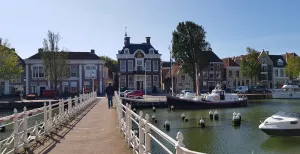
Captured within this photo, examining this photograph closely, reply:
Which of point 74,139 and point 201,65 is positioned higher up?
point 201,65

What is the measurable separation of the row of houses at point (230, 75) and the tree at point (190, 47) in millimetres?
9345

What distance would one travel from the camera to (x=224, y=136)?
2198cm

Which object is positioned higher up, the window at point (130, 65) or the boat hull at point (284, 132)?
the window at point (130, 65)

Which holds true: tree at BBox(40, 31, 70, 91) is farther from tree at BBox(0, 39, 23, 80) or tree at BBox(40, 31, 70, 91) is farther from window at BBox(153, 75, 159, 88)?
window at BBox(153, 75, 159, 88)

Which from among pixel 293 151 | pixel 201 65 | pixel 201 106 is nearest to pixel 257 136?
pixel 293 151

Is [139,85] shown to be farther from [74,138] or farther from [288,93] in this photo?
[74,138]

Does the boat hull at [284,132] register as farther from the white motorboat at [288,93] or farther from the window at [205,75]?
the window at [205,75]

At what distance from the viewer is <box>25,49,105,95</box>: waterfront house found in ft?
220

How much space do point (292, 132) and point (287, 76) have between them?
7331 centimetres

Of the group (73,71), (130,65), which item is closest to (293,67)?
(130,65)

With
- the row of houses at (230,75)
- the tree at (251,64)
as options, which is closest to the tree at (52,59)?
the row of houses at (230,75)

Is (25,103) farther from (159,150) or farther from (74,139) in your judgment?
(74,139)

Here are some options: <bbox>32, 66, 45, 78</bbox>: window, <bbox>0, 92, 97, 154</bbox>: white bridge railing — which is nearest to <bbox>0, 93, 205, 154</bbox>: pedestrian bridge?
<bbox>0, 92, 97, 154</bbox>: white bridge railing

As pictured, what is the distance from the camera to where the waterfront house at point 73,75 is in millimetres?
67062
